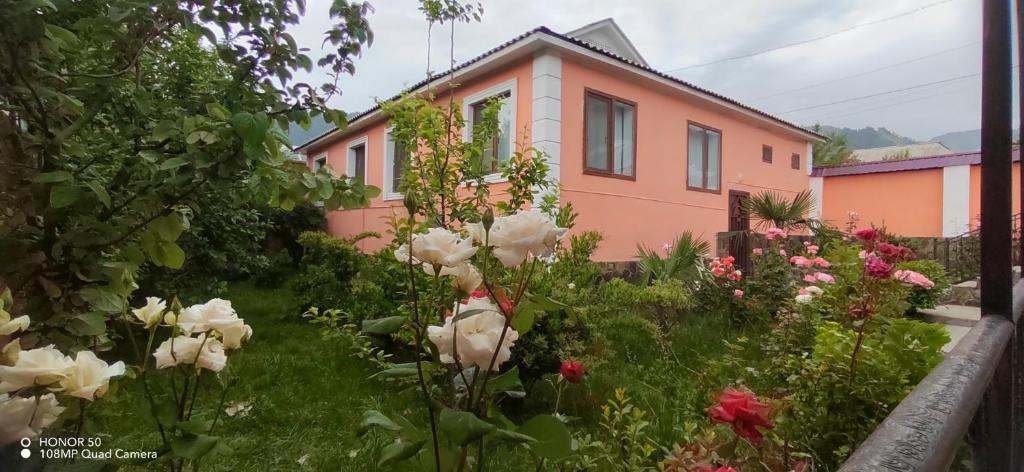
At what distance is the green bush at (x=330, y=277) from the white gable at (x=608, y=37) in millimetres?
5790

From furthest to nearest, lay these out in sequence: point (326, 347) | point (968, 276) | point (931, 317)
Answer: point (968, 276)
point (931, 317)
point (326, 347)

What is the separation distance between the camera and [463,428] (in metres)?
0.56

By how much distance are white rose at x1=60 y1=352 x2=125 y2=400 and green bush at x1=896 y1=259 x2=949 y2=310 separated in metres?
6.06

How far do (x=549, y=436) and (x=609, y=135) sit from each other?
698 cm

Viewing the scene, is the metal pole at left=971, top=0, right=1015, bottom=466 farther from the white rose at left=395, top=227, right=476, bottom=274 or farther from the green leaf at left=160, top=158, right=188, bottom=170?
the green leaf at left=160, top=158, right=188, bottom=170

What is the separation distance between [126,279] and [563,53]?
19.9 ft

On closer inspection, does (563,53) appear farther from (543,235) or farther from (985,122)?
(543,235)

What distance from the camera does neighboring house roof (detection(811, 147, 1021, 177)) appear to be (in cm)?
1145

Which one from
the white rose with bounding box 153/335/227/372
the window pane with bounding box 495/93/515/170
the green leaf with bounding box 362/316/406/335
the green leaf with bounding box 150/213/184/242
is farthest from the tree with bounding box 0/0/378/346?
the window pane with bounding box 495/93/515/170

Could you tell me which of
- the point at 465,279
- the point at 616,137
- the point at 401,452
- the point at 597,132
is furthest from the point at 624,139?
the point at 401,452

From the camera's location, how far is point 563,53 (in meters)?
6.27

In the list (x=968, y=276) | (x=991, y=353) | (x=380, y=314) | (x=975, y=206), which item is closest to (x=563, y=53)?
(x=380, y=314)

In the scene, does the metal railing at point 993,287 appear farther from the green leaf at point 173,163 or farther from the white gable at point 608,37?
the white gable at point 608,37

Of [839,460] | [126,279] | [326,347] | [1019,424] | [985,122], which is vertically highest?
[985,122]
